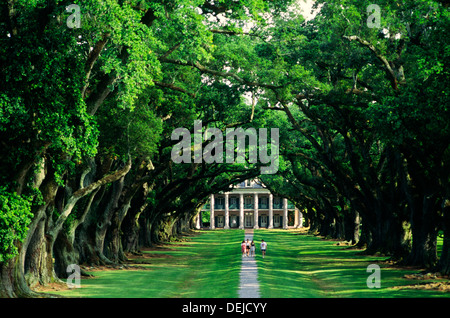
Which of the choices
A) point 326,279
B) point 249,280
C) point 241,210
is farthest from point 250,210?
point 249,280

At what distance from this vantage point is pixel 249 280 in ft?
88.5

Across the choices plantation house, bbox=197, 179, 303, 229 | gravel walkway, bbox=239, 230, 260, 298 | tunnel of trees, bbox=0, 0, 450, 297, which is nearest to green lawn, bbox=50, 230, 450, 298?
gravel walkway, bbox=239, 230, 260, 298

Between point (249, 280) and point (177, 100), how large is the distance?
10036mm

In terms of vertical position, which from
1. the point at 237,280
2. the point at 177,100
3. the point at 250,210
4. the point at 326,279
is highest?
the point at 177,100

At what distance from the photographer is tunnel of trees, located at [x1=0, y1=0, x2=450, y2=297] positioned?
59.0 feet

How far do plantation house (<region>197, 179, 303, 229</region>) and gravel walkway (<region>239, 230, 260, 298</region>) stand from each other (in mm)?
103356

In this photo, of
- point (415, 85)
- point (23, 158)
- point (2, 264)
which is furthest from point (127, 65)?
point (415, 85)

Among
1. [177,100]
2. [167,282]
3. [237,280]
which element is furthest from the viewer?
[177,100]

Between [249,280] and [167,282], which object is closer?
[249,280]

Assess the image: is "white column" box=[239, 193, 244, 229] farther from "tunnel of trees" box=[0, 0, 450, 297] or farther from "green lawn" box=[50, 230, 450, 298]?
"green lawn" box=[50, 230, 450, 298]

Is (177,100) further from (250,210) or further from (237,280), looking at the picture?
(250,210)
